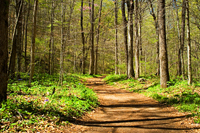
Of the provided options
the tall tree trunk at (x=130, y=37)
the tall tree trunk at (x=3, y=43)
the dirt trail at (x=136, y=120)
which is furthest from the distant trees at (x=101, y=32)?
the dirt trail at (x=136, y=120)

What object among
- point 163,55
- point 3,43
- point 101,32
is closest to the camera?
point 3,43

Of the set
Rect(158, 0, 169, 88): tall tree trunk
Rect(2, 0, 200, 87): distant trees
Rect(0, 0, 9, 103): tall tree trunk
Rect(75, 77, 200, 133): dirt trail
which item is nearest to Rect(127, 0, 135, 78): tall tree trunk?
Rect(2, 0, 200, 87): distant trees

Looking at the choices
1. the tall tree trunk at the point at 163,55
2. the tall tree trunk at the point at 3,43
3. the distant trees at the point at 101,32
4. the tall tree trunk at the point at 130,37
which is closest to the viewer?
the tall tree trunk at the point at 3,43

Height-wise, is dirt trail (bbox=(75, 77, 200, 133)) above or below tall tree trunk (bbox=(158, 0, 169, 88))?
below

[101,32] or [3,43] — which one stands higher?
[101,32]

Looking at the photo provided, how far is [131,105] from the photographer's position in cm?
637

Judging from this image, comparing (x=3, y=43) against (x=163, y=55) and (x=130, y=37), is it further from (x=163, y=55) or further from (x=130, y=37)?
(x=130, y=37)

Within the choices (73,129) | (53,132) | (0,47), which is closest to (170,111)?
(73,129)

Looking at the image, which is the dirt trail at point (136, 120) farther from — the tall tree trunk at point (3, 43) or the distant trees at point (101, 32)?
the distant trees at point (101, 32)

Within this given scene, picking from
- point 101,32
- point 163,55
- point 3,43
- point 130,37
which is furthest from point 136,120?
point 101,32

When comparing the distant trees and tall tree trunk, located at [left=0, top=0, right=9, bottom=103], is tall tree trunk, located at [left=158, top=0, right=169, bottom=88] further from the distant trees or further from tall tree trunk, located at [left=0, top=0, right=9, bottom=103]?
tall tree trunk, located at [left=0, top=0, right=9, bottom=103]

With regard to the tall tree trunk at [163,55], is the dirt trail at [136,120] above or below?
below

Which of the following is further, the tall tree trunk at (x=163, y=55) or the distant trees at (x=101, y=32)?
the distant trees at (x=101, y=32)

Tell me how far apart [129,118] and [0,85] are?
4.32 metres
